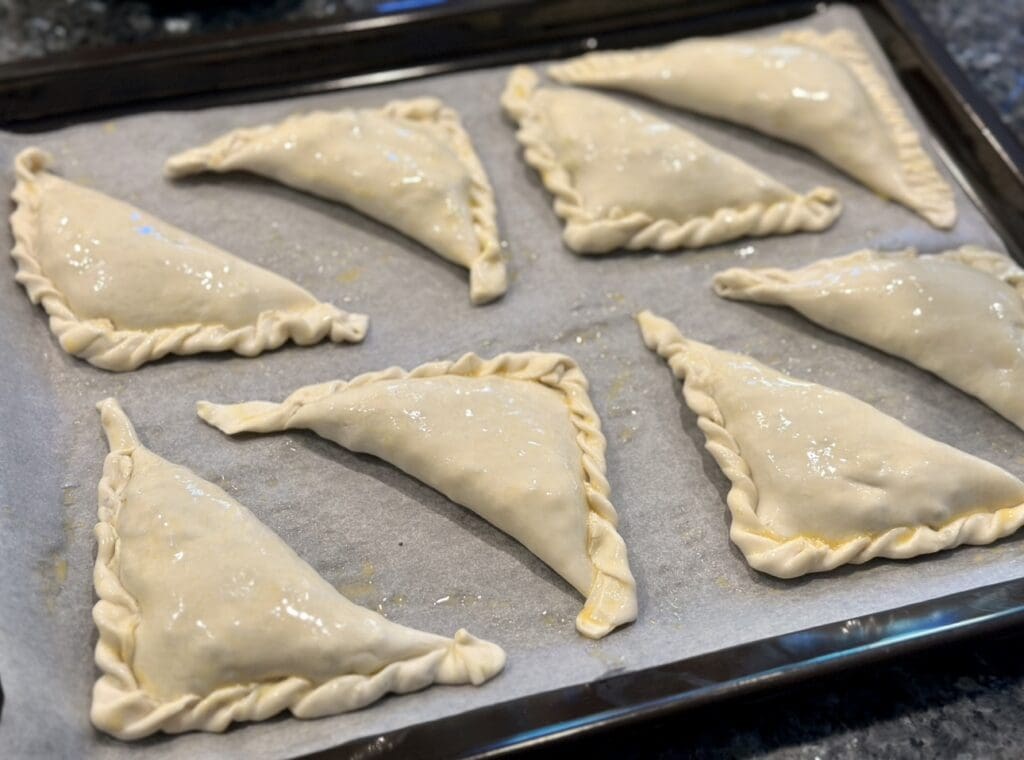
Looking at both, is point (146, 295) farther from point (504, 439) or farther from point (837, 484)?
point (837, 484)

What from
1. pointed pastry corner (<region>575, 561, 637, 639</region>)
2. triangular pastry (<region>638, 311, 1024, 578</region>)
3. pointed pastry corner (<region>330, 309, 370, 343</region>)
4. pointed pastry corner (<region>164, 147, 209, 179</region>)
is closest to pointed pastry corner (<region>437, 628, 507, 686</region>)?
pointed pastry corner (<region>575, 561, 637, 639</region>)

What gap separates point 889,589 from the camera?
1.53m

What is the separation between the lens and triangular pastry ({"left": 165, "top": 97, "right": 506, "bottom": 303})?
6.54 ft

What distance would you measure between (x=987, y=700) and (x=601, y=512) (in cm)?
69

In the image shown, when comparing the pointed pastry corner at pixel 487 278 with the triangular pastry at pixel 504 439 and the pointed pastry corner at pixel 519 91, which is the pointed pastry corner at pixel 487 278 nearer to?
the triangular pastry at pixel 504 439

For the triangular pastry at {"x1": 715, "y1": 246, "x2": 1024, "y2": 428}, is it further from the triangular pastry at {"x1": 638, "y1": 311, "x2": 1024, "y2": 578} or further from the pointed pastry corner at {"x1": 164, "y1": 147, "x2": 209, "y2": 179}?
the pointed pastry corner at {"x1": 164, "y1": 147, "x2": 209, "y2": 179}

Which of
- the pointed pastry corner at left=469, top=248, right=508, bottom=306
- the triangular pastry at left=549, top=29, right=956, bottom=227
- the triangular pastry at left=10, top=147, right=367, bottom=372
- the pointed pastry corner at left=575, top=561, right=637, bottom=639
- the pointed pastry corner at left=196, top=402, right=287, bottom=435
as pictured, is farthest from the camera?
the triangular pastry at left=549, top=29, right=956, bottom=227

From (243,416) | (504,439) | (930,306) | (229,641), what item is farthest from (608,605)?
(930,306)

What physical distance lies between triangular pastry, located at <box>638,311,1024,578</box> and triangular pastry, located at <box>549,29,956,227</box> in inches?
26.9

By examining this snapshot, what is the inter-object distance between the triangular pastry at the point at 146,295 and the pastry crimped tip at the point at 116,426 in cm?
11

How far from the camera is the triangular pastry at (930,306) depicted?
179cm

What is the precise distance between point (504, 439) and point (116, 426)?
0.71 meters

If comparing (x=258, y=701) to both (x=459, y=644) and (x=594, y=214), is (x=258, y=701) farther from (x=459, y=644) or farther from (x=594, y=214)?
(x=594, y=214)

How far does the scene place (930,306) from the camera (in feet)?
6.01
